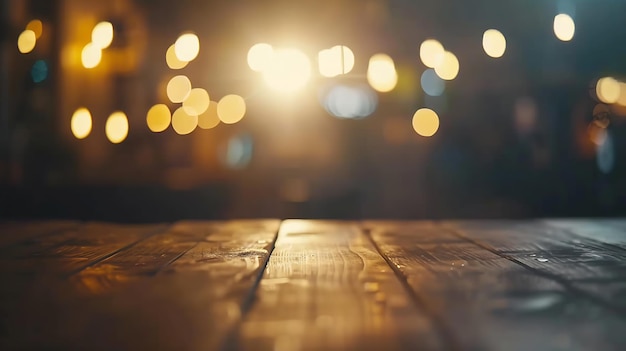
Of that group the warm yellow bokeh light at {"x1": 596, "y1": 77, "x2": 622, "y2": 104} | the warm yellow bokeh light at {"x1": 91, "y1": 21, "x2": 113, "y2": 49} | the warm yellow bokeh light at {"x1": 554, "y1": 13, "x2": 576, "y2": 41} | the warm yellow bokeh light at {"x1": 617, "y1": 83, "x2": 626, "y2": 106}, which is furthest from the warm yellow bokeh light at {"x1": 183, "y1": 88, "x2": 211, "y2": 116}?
the warm yellow bokeh light at {"x1": 617, "y1": 83, "x2": 626, "y2": 106}

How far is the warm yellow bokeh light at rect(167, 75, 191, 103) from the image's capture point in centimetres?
421

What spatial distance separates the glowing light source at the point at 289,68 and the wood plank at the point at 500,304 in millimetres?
2402

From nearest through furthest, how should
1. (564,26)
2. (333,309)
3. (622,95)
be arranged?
(333,309), (564,26), (622,95)

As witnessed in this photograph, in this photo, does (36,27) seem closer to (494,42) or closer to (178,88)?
(178,88)

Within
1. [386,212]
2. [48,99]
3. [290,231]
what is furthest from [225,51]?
[290,231]

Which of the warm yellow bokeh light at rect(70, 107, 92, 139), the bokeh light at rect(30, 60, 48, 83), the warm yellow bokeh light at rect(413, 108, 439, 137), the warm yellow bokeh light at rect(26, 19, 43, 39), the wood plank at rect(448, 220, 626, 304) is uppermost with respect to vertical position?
the warm yellow bokeh light at rect(26, 19, 43, 39)

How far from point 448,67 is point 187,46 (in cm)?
141

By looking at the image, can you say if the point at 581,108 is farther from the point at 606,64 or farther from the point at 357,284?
the point at 357,284

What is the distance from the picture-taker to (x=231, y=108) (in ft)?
14.7

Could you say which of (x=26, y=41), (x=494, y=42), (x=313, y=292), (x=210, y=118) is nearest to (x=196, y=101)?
(x=210, y=118)

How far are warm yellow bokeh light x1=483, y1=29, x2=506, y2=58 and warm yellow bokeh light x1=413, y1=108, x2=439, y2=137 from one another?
63cm

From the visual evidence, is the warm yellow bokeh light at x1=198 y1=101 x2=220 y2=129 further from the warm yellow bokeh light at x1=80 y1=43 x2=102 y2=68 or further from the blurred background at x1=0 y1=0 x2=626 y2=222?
the warm yellow bokeh light at x1=80 y1=43 x2=102 y2=68

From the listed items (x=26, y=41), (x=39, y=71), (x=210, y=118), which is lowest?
(x=210, y=118)

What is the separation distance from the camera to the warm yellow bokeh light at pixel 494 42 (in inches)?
136
